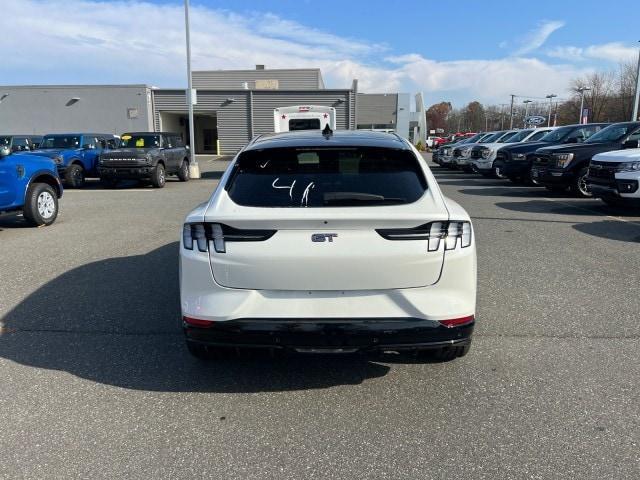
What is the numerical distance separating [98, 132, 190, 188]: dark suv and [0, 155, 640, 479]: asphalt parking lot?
34.6 feet

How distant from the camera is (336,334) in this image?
2.91m

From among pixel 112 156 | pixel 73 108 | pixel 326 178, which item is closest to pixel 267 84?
pixel 73 108

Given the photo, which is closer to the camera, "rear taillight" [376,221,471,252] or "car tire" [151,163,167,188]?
"rear taillight" [376,221,471,252]

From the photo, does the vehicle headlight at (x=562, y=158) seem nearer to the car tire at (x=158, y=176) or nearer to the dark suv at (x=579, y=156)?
the dark suv at (x=579, y=156)

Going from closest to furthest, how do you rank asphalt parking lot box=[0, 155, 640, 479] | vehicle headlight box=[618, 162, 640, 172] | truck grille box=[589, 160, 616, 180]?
asphalt parking lot box=[0, 155, 640, 479]
vehicle headlight box=[618, 162, 640, 172]
truck grille box=[589, 160, 616, 180]

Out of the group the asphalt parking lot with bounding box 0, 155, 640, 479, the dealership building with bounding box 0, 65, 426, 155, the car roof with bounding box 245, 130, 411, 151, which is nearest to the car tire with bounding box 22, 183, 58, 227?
the asphalt parking lot with bounding box 0, 155, 640, 479

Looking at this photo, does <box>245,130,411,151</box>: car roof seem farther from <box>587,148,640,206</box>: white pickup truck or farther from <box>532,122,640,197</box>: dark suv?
<box>532,122,640,197</box>: dark suv

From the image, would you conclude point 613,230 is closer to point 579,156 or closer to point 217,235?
point 579,156

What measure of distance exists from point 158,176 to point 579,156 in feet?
40.7

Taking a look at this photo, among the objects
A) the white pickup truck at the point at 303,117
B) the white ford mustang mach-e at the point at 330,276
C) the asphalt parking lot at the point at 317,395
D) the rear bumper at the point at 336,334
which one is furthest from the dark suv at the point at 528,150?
the rear bumper at the point at 336,334

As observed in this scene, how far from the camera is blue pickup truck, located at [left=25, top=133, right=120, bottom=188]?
16147mm

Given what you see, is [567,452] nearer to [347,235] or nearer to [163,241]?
[347,235]

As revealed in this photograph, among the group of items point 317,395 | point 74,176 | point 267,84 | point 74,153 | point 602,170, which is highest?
point 267,84

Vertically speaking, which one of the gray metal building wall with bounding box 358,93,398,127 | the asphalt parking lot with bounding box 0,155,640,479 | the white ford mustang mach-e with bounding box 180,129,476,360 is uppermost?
the gray metal building wall with bounding box 358,93,398,127
